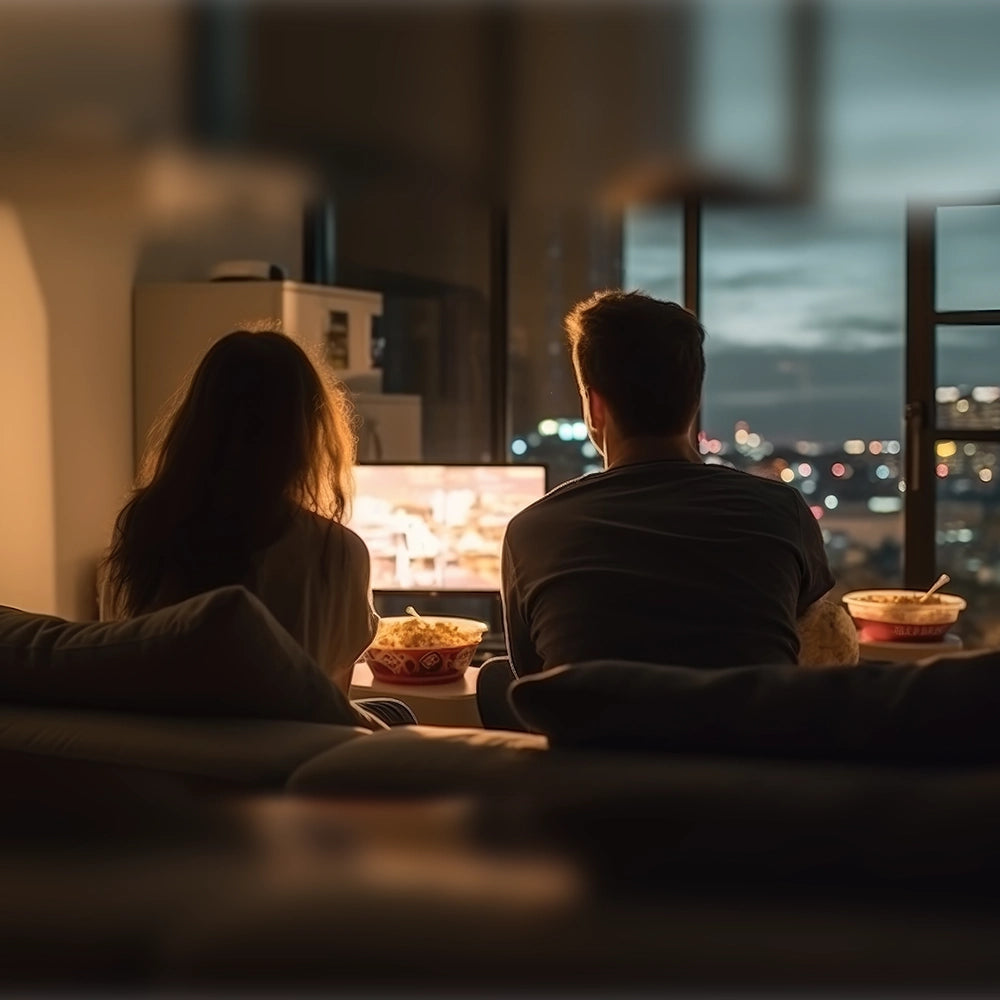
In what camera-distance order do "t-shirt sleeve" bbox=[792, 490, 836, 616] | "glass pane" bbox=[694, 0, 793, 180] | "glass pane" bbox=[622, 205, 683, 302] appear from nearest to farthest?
"t-shirt sleeve" bbox=[792, 490, 836, 616] → "glass pane" bbox=[694, 0, 793, 180] → "glass pane" bbox=[622, 205, 683, 302]

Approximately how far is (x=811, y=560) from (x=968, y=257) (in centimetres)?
285

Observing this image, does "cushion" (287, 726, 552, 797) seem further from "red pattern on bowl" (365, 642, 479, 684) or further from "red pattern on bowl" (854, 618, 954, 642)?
"red pattern on bowl" (854, 618, 954, 642)

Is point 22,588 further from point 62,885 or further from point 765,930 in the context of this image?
point 765,930

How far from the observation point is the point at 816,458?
15.2 feet

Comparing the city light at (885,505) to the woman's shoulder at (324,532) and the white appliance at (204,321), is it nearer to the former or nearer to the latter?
the white appliance at (204,321)

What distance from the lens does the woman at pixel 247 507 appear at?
186 centimetres

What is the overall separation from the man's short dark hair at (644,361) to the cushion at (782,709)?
0.69 m

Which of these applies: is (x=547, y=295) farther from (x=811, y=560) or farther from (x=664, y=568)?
(x=664, y=568)

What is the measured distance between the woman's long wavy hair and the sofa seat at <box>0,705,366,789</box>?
1.61 ft

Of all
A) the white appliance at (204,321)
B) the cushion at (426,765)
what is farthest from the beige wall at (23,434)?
the cushion at (426,765)

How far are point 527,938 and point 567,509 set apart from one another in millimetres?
839

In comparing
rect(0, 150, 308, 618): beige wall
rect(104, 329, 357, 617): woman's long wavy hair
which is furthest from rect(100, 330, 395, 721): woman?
rect(0, 150, 308, 618): beige wall

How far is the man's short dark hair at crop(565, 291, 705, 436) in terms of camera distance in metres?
1.87

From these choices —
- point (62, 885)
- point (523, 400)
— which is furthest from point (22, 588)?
point (62, 885)
